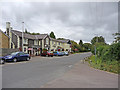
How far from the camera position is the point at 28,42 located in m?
34.1

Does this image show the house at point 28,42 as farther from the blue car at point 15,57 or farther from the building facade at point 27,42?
the blue car at point 15,57

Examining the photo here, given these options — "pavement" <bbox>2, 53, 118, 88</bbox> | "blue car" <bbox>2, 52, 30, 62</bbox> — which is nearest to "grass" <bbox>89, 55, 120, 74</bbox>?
"pavement" <bbox>2, 53, 118, 88</bbox>

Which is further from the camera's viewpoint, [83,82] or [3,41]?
[3,41]

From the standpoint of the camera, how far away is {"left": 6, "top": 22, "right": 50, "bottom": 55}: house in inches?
1195

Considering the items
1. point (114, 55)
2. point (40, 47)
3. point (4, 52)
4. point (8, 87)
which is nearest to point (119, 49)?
point (114, 55)

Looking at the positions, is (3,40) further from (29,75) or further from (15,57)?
(29,75)

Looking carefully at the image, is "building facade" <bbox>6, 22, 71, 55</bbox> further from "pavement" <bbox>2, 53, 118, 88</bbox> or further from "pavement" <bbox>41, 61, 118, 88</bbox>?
"pavement" <bbox>41, 61, 118, 88</bbox>

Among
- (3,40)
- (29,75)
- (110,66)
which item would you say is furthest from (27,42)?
(29,75)

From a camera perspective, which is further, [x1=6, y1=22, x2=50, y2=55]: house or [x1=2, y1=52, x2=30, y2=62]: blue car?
[x1=6, y1=22, x2=50, y2=55]: house

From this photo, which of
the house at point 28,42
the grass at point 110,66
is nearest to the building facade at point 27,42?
the house at point 28,42

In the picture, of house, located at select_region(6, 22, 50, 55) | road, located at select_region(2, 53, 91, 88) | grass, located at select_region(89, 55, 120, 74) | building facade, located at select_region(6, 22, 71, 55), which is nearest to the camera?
road, located at select_region(2, 53, 91, 88)

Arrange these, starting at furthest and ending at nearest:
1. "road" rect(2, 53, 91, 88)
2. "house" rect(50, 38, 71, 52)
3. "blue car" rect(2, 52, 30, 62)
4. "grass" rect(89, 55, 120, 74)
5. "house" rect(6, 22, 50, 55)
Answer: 1. "house" rect(50, 38, 71, 52)
2. "house" rect(6, 22, 50, 55)
3. "blue car" rect(2, 52, 30, 62)
4. "grass" rect(89, 55, 120, 74)
5. "road" rect(2, 53, 91, 88)

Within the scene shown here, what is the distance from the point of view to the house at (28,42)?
99.6 ft

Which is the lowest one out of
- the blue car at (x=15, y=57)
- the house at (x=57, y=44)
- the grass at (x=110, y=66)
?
the grass at (x=110, y=66)
